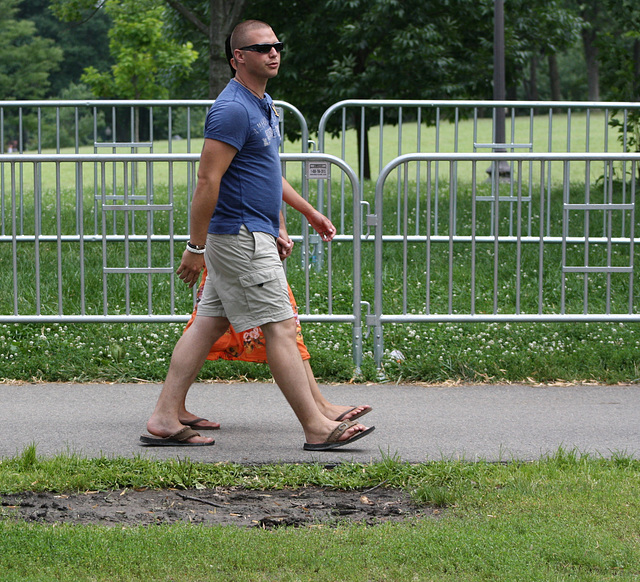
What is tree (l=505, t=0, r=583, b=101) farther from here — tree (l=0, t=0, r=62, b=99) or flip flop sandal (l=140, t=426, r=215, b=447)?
tree (l=0, t=0, r=62, b=99)

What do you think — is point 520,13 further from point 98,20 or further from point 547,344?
point 98,20

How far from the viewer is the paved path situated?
190 inches

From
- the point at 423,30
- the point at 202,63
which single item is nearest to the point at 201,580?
the point at 423,30

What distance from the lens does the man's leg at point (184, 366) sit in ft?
16.2

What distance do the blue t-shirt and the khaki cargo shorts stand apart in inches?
2.1

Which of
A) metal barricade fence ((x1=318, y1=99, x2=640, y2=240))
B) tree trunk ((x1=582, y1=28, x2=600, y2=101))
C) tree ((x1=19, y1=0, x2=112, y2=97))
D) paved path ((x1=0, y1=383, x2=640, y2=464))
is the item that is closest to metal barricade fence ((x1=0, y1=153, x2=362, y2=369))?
paved path ((x1=0, y1=383, x2=640, y2=464))

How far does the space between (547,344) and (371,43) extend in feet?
46.4

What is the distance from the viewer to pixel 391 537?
11.8ft

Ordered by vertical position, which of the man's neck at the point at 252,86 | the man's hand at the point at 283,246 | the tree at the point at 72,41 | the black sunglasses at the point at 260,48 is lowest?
the man's hand at the point at 283,246

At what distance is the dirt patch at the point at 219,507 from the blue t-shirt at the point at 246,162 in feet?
3.94

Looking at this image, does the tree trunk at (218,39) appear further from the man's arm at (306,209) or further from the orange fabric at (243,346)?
the orange fabric at (243,346)

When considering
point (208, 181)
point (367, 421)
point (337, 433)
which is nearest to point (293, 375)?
point (337, 433)

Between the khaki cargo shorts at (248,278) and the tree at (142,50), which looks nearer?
the khaki cargo shorts at (248,278)

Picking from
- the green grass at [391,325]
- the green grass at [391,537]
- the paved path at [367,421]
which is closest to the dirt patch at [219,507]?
the green grass at [391,537]
